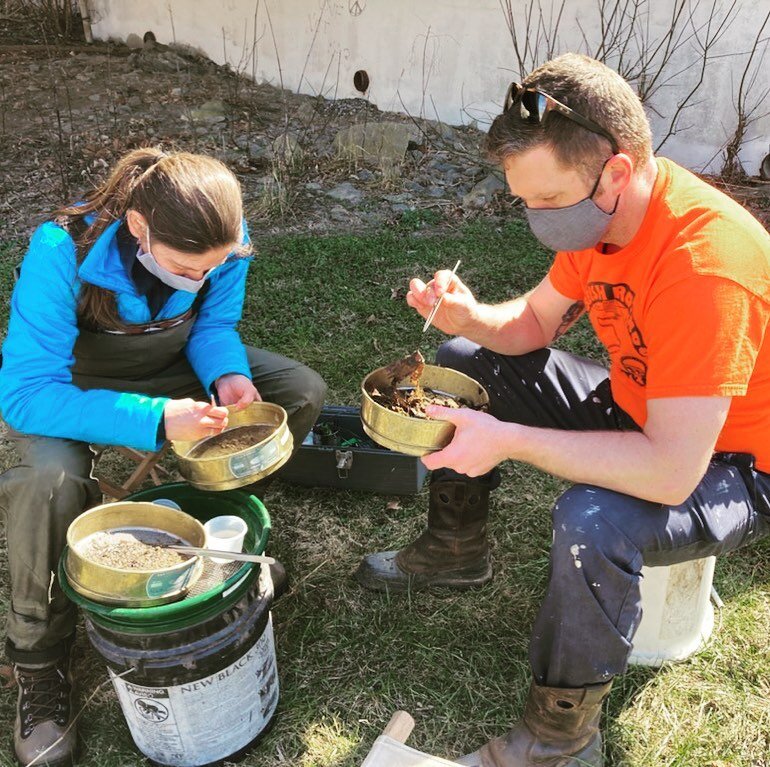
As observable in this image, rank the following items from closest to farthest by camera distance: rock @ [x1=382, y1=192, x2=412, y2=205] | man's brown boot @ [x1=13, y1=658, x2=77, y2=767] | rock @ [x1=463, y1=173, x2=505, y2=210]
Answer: man's brown boot @ [x1=13, y1=658, x2=77, y2=767], rock @ [x1=463, y1=173, x2=505, y2=210], rock @ [x1=382, y1=192, x2=412, y2=205]

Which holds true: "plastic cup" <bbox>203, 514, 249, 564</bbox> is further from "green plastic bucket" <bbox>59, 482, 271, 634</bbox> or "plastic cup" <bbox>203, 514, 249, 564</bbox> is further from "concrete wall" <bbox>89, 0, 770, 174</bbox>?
"concrete wall" <bbox>89, 0, 770, 174</bbox>

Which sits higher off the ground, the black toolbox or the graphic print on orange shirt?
the graphic print on orange shirt

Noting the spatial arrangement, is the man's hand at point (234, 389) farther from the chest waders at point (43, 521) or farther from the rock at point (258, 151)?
the rock at point (258, 151)

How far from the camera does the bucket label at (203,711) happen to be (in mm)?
2340

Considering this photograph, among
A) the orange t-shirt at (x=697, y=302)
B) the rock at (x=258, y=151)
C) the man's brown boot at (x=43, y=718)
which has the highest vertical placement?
the orange t-shirt at (x=697, y=302)

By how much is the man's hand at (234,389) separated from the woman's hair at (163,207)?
0.46 metres

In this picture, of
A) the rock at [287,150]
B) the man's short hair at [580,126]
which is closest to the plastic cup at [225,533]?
the man's short hair at [580,126]

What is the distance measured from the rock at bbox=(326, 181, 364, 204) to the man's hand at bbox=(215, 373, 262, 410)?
4408 mm

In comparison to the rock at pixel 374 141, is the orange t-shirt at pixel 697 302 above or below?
above

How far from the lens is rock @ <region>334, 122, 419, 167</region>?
7.82 meters

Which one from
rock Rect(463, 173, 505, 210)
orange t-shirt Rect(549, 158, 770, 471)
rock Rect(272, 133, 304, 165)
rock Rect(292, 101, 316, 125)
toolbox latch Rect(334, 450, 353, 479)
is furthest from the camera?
rock Rect(292, 101, 316, 125)

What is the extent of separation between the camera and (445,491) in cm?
312

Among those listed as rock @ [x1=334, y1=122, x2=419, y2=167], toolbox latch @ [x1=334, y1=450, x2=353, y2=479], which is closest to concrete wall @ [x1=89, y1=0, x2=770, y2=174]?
→ rock @ [x1=334, y1=122, x2=419, y2=167]

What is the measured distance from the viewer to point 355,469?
12.2 ft
